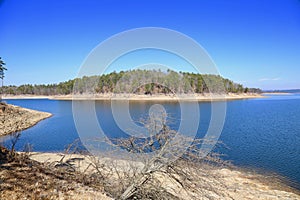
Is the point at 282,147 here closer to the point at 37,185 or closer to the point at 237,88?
the point at 37,185

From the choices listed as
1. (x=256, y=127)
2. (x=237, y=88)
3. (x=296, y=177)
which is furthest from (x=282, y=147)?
(x=237, y=88)

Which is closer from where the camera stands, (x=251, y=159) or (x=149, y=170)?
(x=149, y=170)

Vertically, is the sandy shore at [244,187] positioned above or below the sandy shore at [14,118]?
below

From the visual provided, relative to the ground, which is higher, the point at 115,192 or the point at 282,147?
the point at 115,192

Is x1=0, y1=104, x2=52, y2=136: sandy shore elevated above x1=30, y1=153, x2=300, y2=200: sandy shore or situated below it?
above

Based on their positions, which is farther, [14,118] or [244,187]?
[14,118]

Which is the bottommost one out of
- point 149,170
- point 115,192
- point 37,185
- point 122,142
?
point 115,192

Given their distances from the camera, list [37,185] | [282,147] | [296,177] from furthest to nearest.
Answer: [282,147] → [296,177] → [37,185]

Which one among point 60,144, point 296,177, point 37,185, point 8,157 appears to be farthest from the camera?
point 60,144

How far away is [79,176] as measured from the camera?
21.3 ft

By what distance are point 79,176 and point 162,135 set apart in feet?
10.2

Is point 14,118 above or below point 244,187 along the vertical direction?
above

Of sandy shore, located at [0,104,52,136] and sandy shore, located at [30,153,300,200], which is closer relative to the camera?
sandy shore, located at [30,153,300,200]

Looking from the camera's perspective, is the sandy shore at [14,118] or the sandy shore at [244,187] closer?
the sandy shore at [244,187]
